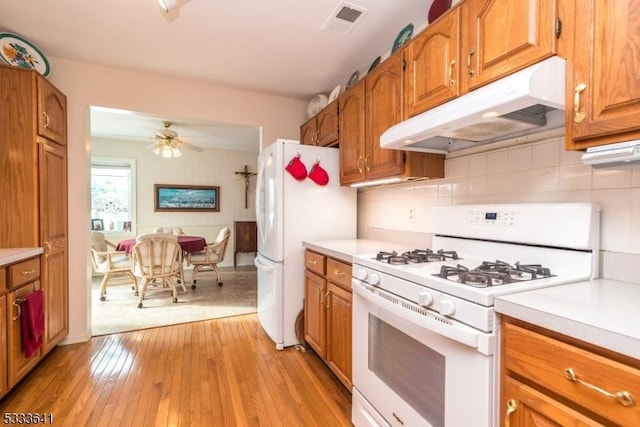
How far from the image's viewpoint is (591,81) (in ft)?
2.99

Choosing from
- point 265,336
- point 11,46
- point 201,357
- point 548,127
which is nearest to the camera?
point 548,127

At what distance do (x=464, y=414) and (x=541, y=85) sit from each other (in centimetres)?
106

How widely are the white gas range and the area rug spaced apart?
2.23 metres

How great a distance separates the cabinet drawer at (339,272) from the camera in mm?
1738

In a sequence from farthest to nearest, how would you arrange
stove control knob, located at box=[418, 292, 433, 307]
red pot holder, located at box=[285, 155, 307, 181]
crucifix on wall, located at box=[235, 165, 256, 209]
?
crucifix on wall, located at box=[235, 165, 256, 209] < red pot holder, located at box=[285, 155, 307, 181] < stove control knob, located at box=[418, 292, 433, 307]

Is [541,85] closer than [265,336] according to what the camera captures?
Yes

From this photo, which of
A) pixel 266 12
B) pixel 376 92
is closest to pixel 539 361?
pixel 376 92

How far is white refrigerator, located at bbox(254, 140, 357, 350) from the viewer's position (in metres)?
2.36

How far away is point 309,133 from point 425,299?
A: 2.17 m

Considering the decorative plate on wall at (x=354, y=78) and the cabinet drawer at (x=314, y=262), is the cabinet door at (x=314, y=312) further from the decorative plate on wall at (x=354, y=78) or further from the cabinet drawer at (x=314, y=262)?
the decorative plate on wall at (x=354, y=78)

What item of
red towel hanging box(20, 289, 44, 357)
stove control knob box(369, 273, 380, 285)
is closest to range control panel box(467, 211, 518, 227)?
stove control knob box(369, 273, 380, 285)

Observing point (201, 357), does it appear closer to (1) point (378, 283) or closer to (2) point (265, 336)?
(2) point (265, 336)

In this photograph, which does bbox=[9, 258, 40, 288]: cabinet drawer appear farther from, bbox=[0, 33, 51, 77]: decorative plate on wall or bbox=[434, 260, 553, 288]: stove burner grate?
bbox=[434, 260, 553, 288]: stove burner grate

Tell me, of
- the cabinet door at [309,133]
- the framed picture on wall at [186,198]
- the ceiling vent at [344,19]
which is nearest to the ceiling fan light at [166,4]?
the ceiling vent at [344,19]
